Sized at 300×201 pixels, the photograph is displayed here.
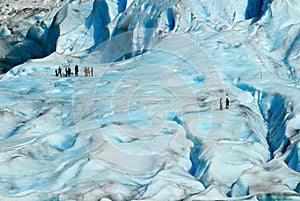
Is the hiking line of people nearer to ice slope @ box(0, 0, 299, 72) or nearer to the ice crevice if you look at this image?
ice slope @ box(0, 0, 299, 72)

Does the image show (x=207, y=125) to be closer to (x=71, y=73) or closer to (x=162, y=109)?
(x=162, y=109)

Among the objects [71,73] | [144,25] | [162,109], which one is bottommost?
[71,73]

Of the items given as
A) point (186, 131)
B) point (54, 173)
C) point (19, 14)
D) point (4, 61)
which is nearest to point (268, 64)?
point (186, 131)

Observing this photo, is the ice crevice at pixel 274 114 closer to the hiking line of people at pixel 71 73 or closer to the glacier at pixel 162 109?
the glacier at pixel 162 109

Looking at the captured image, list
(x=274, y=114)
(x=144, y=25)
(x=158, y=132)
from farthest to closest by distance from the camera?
(x=144, y=25) < (x=274, y=114) < (x=158, y=132)

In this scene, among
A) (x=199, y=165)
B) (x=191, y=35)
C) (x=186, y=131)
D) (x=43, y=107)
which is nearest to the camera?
(x=199, y=165)

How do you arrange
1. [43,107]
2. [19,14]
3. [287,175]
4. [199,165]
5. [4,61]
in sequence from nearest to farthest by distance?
1. [287,175]
2. [199,165]
3. [43,107]
4. [4,61]
5. [19,14]

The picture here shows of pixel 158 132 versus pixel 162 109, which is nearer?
pixel 158 132

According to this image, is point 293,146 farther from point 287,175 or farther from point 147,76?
point 147,76

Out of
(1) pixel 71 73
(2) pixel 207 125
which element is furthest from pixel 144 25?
(2) pixel 207 125
